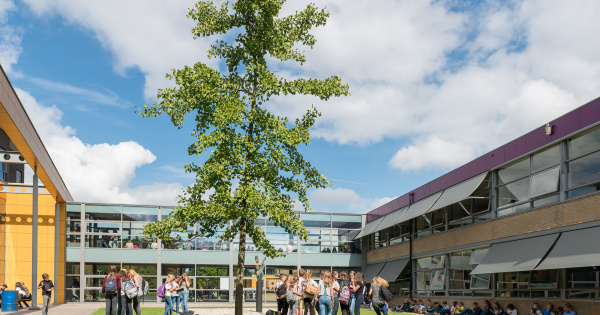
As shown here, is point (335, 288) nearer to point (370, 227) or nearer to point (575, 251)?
point (575, 251)

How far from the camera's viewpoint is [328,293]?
1642 cm

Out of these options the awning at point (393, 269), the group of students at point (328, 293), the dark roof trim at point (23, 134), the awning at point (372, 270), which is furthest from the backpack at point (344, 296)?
the awning at point (372, 270)

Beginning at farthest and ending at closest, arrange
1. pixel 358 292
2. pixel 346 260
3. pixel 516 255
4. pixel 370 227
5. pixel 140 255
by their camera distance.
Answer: pixel 346 260 → pixel 370 227 → pixel 140 255 → pixel 516 255 → pixel 358 292

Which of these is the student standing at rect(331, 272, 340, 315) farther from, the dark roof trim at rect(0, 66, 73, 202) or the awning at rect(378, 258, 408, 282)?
the awning at rect(378, 258, 408, 282)

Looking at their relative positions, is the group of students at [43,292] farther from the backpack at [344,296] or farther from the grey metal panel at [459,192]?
the grey metal panel at [459,192]

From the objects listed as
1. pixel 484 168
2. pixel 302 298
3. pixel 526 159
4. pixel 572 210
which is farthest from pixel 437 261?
pixel 302 298

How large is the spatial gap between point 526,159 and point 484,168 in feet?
9.28

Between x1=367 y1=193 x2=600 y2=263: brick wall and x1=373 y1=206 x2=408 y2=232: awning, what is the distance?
1.85 m

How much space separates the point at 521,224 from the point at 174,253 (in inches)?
928

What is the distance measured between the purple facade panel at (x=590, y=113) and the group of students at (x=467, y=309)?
5.27 meters

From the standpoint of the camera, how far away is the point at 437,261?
29453mm

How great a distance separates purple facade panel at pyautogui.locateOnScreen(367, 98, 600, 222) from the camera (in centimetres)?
1795

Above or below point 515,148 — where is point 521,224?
below

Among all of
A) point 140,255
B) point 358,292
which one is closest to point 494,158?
point 358,292
